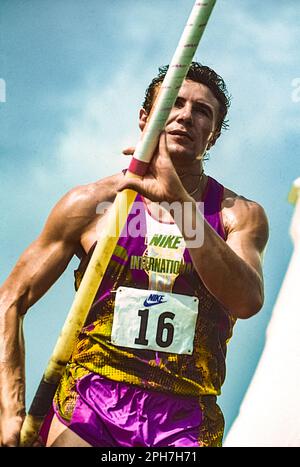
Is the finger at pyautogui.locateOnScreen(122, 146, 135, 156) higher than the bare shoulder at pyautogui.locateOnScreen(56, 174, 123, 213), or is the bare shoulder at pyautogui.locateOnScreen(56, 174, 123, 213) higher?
the finger at pyautogui.locateOnScreen(122, 146, 135, 156)

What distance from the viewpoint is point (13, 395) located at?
368 cm

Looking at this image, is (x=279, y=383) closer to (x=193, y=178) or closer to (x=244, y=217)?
(x=244, y=217)

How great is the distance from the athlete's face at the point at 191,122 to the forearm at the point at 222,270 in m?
0.74

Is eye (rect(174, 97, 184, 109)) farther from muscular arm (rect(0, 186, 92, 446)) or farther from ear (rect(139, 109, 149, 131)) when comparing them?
muscular arm (rect(0, 186, 92, 446))

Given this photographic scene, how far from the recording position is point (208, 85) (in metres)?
4.18

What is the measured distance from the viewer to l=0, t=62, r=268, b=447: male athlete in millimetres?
3543

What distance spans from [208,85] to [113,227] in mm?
1256

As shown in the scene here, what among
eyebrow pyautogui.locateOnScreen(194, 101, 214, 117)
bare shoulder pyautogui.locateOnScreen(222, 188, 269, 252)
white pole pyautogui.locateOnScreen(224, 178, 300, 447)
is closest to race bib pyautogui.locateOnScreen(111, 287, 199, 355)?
bare shoulder pyautogui.locateOnScreen(222, 188, 269, 252)

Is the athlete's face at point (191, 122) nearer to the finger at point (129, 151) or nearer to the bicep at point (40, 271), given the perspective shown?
the finger at point (129, 151)

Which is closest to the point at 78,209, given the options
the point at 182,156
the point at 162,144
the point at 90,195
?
the point at 90,195

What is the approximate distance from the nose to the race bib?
2.71ft
